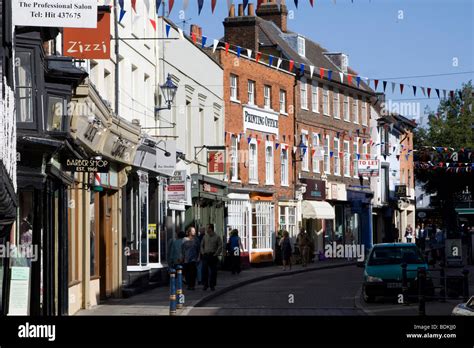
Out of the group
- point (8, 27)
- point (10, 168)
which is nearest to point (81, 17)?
point (8, 27)

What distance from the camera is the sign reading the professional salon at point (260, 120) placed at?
40.6 m

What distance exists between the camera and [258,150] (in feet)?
135

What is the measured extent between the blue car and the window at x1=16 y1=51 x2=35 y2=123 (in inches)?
356

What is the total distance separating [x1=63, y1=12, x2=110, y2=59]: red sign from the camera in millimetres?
16359

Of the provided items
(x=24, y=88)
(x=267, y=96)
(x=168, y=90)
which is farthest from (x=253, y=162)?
(x=24, y=88)

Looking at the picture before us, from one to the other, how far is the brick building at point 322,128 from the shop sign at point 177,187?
16887 mm

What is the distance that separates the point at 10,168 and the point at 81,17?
1862 mm

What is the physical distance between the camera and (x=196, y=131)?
3475cm

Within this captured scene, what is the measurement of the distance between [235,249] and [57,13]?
20.6m

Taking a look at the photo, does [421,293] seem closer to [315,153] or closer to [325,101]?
[315,153]

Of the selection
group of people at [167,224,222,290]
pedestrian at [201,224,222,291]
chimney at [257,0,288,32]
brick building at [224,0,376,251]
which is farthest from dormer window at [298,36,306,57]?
pedestrian at [201,224,222,291]

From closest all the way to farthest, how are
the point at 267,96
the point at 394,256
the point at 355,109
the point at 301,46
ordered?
the point at 394,256
the point at 267,96
the point at 301,46
the point at 355,109

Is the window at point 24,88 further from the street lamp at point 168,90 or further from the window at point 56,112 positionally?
the street lamp at point 168,90

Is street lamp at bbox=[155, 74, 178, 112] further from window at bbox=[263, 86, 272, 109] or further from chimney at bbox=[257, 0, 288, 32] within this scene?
Answer: chimney at bbox=[257, 0, 288, 32]
